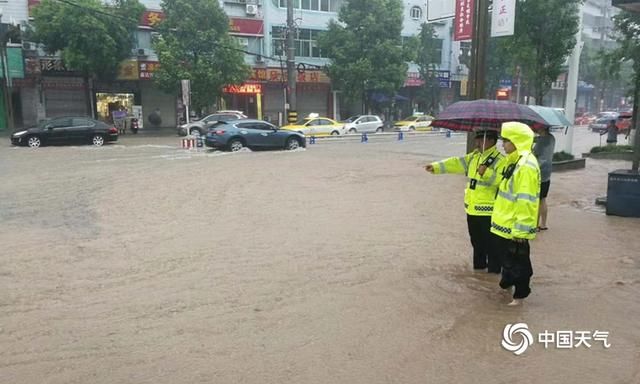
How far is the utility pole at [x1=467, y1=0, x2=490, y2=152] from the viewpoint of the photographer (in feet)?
44.8

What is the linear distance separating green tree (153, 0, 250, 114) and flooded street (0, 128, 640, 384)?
20.1 m

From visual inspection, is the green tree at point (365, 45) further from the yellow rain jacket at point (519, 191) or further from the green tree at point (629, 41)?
the yellow rain jacket at point (519, 191)

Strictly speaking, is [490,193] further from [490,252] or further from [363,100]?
[363,100]

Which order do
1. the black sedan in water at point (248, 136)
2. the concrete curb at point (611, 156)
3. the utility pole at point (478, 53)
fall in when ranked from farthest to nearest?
the black sedan in water at point (248, 136) < the concrete curb at point (611, 156) < the utility pole at point (478, 53)

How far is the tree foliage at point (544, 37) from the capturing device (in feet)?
53.7

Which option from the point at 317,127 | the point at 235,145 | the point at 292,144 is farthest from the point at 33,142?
the point at 317,127

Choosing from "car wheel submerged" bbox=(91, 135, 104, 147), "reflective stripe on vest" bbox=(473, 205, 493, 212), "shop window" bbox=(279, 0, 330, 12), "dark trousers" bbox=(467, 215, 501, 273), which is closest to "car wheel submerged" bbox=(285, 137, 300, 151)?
"car wheel submerged" bbox=(91, 135, 104, 147)

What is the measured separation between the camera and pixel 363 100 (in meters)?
40.9

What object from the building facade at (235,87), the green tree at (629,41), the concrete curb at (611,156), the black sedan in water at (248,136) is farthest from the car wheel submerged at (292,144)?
the green tree at (629,41)

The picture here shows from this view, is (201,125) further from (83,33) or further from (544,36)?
(544,36)

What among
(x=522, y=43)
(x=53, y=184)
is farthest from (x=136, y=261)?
(x=522, y=43)

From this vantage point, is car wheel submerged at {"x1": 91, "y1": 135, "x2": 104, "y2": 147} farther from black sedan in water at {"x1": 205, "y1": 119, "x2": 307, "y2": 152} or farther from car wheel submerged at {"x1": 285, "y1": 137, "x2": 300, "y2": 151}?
car wheel submerged at {"x1": 285, "y1": 137, "x2": 300, "y2": 151}

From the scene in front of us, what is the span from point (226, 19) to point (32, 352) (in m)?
Answer: 29.9

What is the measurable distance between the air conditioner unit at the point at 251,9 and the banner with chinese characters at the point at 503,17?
24963 millimetres
